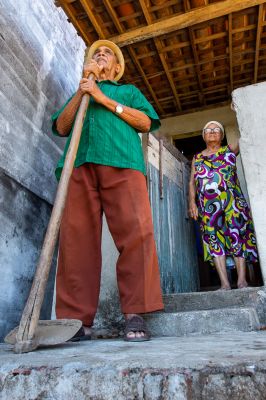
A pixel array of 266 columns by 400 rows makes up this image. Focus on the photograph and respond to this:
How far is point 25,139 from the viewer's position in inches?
92.2

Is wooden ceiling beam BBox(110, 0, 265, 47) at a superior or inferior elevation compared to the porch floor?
superior

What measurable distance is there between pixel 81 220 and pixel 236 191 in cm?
165

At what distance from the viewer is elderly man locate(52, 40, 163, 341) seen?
1762 mm

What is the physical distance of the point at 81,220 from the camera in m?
1.95

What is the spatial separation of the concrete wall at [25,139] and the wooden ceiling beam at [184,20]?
1191mm

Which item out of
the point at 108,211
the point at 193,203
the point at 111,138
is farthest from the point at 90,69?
the point at 193,203

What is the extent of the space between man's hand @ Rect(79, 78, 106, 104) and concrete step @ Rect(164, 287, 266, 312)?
1.48 m

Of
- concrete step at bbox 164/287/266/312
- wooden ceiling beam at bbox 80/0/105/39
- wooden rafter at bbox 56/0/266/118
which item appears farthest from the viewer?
wooden rafter at bbox 56/0/266/118

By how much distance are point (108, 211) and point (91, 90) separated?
0.71 meters

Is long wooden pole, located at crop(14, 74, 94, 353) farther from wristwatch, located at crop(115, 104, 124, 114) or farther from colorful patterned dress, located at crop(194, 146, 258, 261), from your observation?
colorful patterned dress, located at crop(194, 146, 258, 261)

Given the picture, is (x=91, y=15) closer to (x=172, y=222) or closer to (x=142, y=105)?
(x=142, y=105)

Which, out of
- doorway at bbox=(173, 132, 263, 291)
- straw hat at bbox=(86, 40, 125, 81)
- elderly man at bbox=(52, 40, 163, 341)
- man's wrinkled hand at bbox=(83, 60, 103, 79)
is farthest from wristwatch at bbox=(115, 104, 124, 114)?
doorway at bbox=(173, 132, 263, 291)

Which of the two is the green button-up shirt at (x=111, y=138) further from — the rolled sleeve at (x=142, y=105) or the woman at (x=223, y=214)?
the woman at (x=223, y=214)

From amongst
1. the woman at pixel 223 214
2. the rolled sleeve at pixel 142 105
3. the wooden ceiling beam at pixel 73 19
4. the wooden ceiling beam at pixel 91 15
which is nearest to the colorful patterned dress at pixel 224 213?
the woman at pixel 223 214
